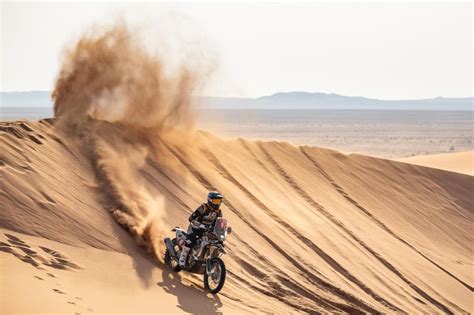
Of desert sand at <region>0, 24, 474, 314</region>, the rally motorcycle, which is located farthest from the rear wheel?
desert sand at <region>0, 24, 474, 314</region>

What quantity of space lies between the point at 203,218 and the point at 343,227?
617 centimetres

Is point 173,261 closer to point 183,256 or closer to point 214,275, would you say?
point 183,256

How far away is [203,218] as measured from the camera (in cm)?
982

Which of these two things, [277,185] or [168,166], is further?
[277,185]

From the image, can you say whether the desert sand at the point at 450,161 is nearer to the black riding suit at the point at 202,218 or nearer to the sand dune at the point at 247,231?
the sand dune at the point at 247,231

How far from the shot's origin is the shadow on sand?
8.73 meters

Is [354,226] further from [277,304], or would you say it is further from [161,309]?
[161,309]

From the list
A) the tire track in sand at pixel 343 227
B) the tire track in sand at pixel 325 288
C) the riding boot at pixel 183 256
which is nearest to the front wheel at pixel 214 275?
the riding boot at pixel 183 256

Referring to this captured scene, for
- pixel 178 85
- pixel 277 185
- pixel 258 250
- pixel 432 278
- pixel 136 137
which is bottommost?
pixel 432 278

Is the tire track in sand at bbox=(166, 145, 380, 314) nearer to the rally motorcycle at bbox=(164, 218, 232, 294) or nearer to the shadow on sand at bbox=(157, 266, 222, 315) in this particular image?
the rally motorcycle at bbox=(164, 218, 232, 294)

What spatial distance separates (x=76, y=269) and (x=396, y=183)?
525 inches

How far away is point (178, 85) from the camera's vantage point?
52.6 feet

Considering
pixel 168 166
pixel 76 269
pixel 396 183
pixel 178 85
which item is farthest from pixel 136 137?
pixel 396 183

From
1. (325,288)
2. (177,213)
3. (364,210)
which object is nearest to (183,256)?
(177,213)
